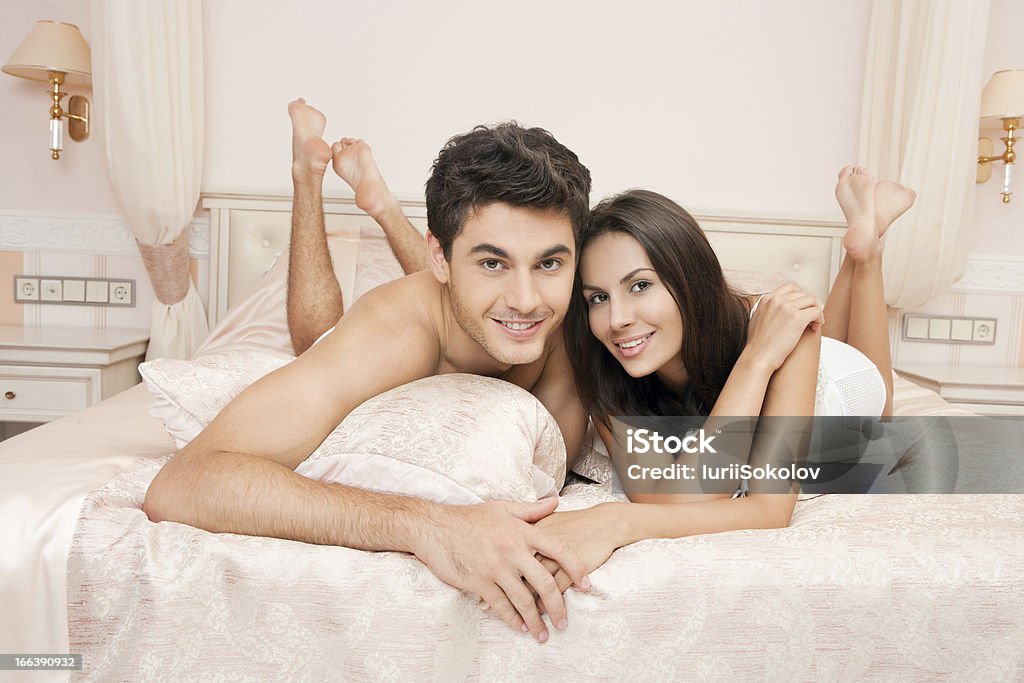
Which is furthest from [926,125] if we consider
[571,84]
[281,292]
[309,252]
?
[281,292]

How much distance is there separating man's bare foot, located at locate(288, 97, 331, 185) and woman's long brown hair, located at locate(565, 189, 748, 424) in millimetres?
1032

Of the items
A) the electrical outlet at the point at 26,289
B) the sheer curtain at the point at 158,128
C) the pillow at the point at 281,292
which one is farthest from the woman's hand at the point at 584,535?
the electrical outlet at the point at 26,289

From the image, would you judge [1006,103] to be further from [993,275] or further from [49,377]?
[49,377]

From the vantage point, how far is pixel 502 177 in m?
1.46

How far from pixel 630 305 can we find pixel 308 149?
4.13 ft

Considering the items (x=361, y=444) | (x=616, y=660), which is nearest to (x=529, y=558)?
(x=616, y=660)

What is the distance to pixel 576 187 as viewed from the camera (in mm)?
1556

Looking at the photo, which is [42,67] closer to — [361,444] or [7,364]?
[7,364]

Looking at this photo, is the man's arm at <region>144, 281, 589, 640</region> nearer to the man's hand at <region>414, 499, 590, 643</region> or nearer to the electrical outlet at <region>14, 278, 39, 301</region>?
the man's hand at <region>414, 499, 590, 643</region>

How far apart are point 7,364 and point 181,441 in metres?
1.54

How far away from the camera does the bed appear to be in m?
1.06

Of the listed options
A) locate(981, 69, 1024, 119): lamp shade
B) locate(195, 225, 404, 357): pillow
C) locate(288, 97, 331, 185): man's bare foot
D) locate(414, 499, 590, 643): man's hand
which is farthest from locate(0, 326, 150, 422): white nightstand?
locate(981, 69, 1024, 119): lamp shade

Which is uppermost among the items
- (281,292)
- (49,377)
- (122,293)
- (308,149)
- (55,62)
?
(55,62)

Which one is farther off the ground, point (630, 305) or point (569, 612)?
point (630, 305)
